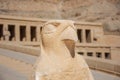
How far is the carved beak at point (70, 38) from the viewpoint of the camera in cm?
386

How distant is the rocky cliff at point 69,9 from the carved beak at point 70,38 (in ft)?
113

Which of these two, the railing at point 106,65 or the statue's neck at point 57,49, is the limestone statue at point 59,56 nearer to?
the statue's neck at point 57,49

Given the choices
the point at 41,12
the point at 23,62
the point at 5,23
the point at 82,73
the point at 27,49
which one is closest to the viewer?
the point at 82,73

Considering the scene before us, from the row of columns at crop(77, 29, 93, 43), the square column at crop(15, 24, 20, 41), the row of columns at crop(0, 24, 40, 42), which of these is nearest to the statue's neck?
the row of columns at crop(0, 24, 40, 42)

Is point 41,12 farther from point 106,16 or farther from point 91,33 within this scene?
point 91,33

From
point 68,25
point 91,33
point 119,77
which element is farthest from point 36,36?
point 68,25

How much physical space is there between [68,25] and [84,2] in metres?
42.8

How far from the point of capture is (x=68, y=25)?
12.9 feet

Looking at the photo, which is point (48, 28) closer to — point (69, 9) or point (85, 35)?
point (85, 35)

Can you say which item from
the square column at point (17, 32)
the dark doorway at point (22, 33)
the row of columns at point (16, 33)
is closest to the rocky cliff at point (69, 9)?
the dark doorway at point (22, 33)

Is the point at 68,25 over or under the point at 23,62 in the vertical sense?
over

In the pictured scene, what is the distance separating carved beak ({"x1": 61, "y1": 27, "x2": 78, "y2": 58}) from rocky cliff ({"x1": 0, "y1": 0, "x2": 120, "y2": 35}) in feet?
113

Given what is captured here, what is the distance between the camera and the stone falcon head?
3887mm

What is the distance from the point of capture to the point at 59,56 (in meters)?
3.87
